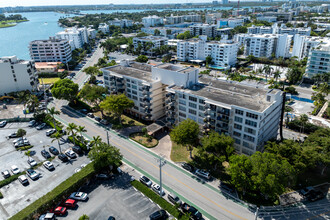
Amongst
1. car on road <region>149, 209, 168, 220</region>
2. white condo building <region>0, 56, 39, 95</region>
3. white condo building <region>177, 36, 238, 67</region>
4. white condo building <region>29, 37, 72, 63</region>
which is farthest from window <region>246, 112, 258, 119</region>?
white condo building <region>29, 37, 72, 63</region>

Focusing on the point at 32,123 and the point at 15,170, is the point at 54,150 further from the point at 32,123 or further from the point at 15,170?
the point at 32,123

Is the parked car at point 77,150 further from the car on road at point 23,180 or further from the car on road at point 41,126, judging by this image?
the car on road at point 41,126

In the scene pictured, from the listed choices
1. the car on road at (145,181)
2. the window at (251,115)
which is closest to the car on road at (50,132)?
the car on road at (145,181)

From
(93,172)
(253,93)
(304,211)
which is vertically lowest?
(304,211)

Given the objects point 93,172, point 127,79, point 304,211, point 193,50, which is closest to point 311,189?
point 304,211

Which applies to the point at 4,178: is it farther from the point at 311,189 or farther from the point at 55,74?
the point at 55,74

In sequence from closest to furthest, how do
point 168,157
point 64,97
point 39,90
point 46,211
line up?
point 46,211 < point 168,157 < point 64,97 < point 39,90

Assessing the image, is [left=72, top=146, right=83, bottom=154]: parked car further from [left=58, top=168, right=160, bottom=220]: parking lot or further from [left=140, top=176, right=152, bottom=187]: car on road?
[left=140, top=176, right=152, bottom=187]: car on road

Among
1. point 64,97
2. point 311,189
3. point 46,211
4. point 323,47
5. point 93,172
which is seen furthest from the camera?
point 323,47
